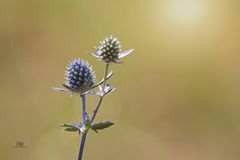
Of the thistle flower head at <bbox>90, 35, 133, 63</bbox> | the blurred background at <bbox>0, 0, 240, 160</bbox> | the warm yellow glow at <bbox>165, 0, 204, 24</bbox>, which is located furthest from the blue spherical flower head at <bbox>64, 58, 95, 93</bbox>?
the warm yellow glow at <bbox>165, 0, 204, 24</bbox>

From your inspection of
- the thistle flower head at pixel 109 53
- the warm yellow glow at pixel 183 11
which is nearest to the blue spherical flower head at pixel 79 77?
the thistle flower head at pixel 109 53

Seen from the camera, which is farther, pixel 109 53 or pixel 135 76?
pixel 135 76

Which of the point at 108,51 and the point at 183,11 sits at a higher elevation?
the point at 183,11

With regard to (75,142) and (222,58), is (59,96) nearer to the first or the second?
(75,142)

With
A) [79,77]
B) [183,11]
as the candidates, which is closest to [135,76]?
[183,11]

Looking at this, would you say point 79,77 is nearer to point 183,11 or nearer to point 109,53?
point 109,53

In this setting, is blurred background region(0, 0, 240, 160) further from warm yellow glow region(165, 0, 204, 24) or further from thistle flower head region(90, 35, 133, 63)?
thistle flower head region(90, 35, 133, 63)
